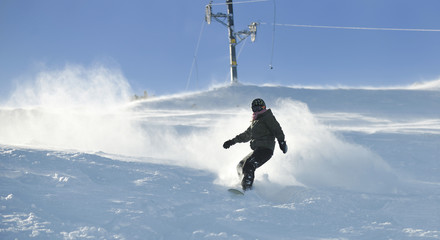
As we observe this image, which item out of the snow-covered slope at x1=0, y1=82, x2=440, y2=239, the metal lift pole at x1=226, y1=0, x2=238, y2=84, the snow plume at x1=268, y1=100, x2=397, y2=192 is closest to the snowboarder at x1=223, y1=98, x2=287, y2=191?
the snow-covered slope at x1=0, y1=82, x2=440, y2=239

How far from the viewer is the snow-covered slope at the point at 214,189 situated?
11.3 ft

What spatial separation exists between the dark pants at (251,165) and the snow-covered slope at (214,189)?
252mm

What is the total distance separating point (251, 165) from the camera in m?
5.28

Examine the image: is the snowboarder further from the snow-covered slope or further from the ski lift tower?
the ski lift tower

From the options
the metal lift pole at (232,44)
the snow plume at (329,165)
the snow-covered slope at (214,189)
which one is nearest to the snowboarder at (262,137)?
the snow-covered slope at (214,189)

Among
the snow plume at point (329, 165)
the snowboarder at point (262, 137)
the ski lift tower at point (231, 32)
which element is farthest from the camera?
the ski lift tower at point (231, 32)

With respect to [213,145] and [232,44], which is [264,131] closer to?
[213,145]

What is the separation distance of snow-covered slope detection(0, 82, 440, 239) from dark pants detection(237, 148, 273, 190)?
0.25 metres

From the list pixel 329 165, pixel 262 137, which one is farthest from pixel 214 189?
pixel 329 165

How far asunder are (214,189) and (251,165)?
2.35 feet

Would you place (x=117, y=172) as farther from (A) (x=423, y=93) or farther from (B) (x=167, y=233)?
(A) (x=423, y=93)

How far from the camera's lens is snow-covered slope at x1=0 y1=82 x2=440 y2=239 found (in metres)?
3.46

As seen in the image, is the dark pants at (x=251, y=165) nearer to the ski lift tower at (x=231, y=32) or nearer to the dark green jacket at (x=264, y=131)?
the dark green jacket at (x=264, y=131)

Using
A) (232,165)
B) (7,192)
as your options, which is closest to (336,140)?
(232,165)
